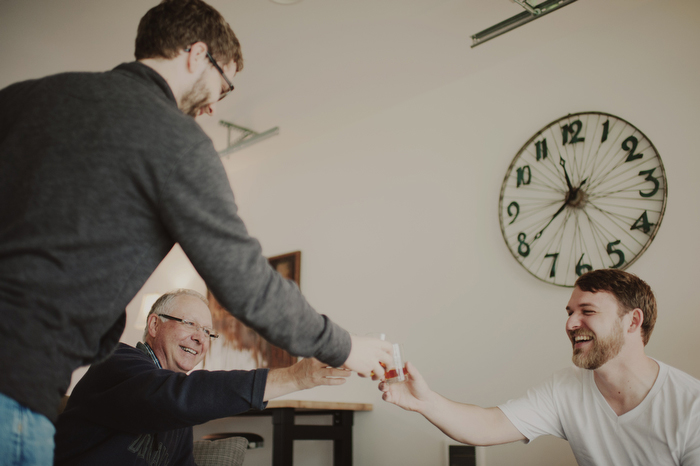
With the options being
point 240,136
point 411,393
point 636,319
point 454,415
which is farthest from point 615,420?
point 240,136

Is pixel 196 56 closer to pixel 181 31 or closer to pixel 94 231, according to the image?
pixel 181 31

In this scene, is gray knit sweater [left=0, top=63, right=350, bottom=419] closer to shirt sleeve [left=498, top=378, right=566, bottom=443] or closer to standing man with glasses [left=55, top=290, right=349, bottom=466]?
standing man with glasses [left=55, top=290, right=349, bottom=466]

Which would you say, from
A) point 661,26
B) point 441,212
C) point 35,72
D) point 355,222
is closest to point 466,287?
point 441,212

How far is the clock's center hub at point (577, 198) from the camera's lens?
270 centimetres

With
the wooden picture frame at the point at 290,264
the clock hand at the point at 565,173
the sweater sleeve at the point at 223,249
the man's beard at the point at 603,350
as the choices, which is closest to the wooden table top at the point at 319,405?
the wooden picture frame at the point at 290,264

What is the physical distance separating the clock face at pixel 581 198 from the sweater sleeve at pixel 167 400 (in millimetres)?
1939

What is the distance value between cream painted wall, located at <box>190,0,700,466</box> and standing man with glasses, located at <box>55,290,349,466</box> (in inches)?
65.0

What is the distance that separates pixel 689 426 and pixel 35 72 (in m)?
3.87

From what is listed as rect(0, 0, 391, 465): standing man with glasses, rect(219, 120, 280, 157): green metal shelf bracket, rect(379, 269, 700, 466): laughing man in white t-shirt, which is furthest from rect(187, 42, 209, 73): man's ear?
rect(219, 120, 280, 157): green metal shelf bracket

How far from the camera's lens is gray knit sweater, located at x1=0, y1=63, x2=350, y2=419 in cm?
72

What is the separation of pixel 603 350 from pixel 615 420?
22 cm

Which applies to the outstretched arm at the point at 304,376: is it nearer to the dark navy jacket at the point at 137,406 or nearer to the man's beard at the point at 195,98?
the dark navy jacket at the point at 137,406

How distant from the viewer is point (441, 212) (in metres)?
3.30

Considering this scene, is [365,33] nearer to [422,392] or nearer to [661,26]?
[661,26]
